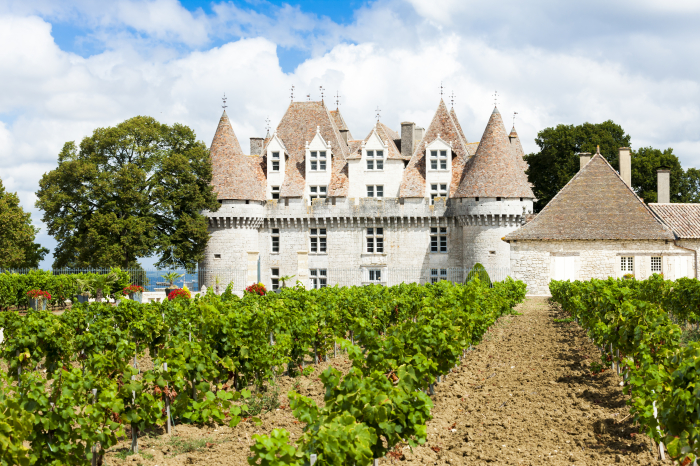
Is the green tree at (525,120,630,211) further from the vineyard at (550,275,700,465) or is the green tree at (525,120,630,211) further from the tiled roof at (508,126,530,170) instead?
the vineyard at (550,275,700,465)

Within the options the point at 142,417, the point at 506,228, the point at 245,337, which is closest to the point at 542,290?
the point at 506,228

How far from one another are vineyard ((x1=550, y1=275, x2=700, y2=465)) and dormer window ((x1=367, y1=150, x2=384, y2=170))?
23.4 m

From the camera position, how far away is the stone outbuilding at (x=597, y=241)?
3100 centimetres

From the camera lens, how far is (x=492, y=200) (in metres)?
37.2

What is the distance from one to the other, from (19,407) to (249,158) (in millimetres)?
36169

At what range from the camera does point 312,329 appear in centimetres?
1199

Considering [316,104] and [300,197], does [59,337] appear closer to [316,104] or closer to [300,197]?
[300,197]

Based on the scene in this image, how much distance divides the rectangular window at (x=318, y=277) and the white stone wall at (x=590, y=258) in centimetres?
1262

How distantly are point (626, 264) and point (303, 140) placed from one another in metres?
20.8

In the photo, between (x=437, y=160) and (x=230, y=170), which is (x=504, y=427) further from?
(x=230, y=170)

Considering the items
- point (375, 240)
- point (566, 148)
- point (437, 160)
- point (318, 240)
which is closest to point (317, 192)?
point (318, 240)

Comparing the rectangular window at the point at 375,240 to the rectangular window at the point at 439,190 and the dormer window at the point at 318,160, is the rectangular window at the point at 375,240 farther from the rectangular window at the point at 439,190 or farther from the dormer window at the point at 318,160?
the dormer window at the point at 318,160

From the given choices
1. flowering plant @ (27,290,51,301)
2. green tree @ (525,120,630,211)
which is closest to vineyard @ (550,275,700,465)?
flowering plant @ (27,290,51,301)

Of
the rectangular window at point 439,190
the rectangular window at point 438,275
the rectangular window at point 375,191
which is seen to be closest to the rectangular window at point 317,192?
the rectangular window at point 375,191
